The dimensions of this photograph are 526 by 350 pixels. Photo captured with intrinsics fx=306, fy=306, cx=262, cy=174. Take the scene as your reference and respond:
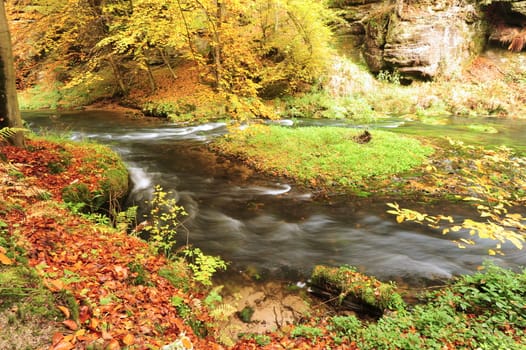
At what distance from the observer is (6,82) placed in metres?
5.64

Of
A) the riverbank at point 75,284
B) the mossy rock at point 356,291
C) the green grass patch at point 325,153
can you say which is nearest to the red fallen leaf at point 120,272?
the riverbank at point 75,284

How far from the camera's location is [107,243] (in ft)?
14.0

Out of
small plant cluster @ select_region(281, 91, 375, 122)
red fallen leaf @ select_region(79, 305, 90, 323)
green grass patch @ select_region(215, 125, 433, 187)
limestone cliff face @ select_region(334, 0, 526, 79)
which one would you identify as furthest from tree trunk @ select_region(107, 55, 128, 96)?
red fallen leaf @ select_region(79, 305, 90, 323)

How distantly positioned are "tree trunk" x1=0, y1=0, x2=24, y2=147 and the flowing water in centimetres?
306

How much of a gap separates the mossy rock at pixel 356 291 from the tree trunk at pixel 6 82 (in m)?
6.33

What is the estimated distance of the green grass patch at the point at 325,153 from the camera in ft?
30.1

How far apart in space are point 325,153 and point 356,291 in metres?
6.19

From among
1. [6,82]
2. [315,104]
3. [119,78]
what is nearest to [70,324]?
[6,82]

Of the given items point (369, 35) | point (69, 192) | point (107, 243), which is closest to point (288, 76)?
point (369, 35)

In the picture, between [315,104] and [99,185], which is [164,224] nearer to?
[99,185]

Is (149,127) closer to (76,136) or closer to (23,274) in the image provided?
(76,136)

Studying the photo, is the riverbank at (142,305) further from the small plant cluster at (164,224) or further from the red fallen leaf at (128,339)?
the small plant cluster at (164,224)

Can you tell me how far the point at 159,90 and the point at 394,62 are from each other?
15.1m

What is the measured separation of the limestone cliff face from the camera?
19.4 metres
